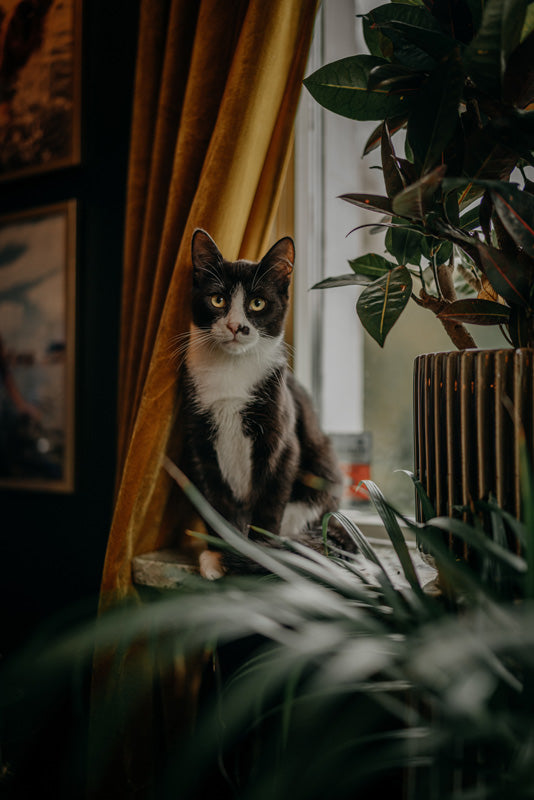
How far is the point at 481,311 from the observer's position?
75cm

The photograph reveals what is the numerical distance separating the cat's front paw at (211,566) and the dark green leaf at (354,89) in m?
0.78

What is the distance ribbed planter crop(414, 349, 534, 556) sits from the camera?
665 millimetres

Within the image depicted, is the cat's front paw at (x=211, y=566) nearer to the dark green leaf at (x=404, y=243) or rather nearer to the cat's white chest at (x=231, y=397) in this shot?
the cat's white chest at (x=231, y=397)

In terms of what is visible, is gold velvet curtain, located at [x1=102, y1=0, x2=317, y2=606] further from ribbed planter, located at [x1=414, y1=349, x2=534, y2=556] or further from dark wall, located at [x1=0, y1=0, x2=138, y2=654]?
ribbed planter, located at [x1=414, y1=349, x2=534, y2=556]

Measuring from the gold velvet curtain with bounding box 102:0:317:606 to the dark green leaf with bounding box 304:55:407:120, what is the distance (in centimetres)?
26

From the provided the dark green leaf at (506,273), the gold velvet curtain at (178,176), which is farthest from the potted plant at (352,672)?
the gold velvet curtain at (178,176)

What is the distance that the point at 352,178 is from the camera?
54.3 inches

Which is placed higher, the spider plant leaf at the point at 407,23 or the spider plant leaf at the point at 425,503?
the spider plant leaf at the point at 407,23

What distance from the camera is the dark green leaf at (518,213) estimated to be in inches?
24.5

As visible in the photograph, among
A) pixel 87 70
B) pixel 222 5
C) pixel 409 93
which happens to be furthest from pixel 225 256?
pixel 87 70

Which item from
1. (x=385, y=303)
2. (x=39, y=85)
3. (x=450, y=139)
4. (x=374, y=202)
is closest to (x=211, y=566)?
(x=385, y=303)

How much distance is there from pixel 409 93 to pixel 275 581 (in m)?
0.75

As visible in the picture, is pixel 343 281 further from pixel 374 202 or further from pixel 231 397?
pixel 231 397

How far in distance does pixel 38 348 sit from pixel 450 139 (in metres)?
1.23
